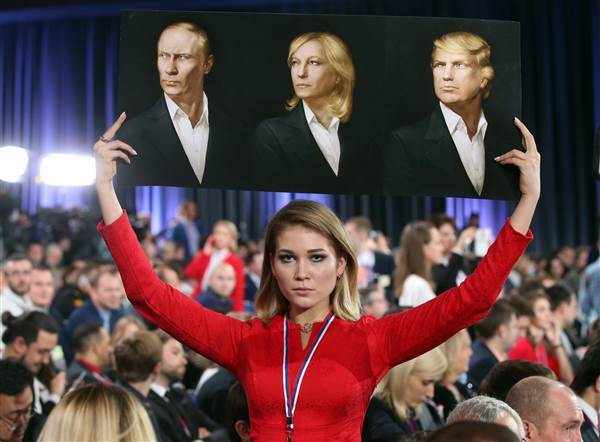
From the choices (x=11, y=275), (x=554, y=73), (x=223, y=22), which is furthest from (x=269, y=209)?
(x=223, y=22)

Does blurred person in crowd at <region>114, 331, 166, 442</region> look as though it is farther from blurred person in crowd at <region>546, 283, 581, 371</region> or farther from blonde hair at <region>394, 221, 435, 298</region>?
blurred person in crowd at <region>546, 283, 581, 371</region>

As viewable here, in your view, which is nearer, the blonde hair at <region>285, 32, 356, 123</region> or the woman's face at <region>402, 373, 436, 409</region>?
the blonde hair at <region>285, 32, 356, 123</region>

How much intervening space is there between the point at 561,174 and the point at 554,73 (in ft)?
5.83

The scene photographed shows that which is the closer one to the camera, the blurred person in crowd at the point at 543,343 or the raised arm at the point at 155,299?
the raised arm at the point at 155,299

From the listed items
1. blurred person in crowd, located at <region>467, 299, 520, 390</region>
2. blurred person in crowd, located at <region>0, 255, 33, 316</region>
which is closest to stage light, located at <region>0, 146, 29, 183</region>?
blurred person in crowd, located at <region>0, 255, 33, 316</region>

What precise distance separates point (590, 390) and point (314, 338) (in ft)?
6.29

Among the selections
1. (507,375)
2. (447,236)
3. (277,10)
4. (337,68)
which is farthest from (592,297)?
(277,10)

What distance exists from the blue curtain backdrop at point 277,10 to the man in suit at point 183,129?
12.5 m

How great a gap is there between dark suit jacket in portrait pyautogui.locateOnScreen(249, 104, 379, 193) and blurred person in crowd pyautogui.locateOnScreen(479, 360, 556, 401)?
125 cm

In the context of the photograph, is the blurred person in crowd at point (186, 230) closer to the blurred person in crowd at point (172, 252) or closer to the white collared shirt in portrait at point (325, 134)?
the blurred person in crowd at point (172, 252)

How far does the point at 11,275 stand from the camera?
297 inches

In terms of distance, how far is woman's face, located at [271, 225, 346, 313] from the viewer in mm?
2570

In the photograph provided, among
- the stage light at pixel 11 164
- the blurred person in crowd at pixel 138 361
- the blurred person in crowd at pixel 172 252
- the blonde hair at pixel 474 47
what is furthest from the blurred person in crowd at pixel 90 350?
the blurred person in crowd at pixel 172 252

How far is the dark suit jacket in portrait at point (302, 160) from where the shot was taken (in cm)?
280
